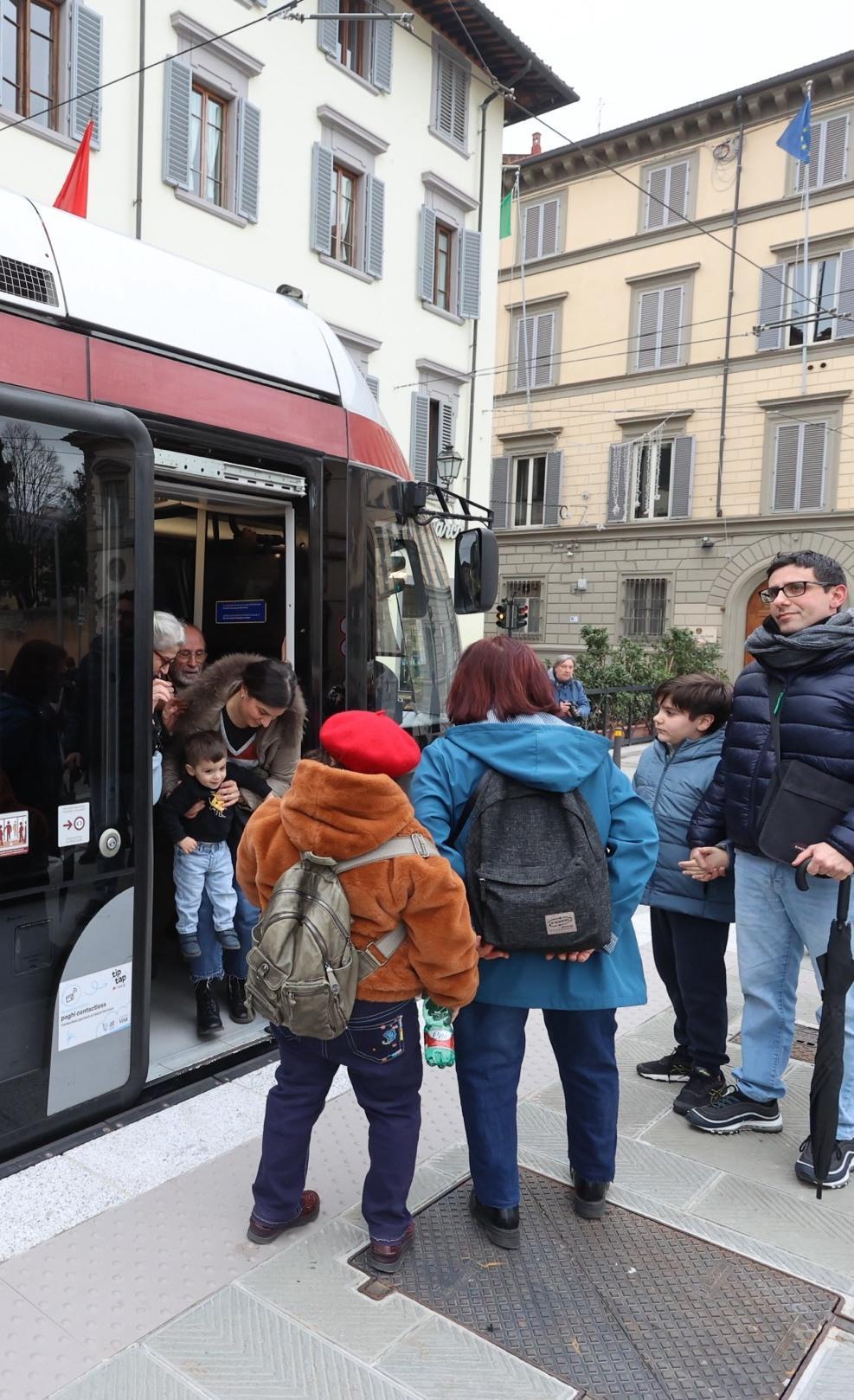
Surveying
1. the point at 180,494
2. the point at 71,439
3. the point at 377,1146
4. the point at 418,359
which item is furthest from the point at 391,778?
the point at 418,359

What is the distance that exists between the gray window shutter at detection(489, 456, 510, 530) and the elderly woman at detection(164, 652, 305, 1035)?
76.6ft

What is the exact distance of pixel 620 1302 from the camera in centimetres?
250

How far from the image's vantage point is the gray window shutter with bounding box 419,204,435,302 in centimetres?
1714

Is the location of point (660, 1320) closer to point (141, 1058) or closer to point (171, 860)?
point (141, 1058)

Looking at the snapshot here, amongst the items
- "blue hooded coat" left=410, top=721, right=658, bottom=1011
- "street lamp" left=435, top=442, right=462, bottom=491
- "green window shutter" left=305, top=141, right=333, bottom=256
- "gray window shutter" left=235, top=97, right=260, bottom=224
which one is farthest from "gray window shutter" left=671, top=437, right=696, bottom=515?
"blue hooded coat" left=410, top=721, right=658, bottom=1011

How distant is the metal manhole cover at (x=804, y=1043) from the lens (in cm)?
410

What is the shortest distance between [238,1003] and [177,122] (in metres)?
12.4

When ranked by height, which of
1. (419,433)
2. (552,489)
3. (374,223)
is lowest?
(419,433)

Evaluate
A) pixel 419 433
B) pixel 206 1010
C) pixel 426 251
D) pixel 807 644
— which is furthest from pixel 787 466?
pixel 206 1010

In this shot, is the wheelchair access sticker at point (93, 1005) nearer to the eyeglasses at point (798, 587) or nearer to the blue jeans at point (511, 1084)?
the blue jeans at point (511, 1084)

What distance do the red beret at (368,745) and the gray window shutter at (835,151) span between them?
24474 mm

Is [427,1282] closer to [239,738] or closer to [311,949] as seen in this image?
[311,949]

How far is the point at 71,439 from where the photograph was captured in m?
2.97

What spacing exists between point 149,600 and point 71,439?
54 centimetres
